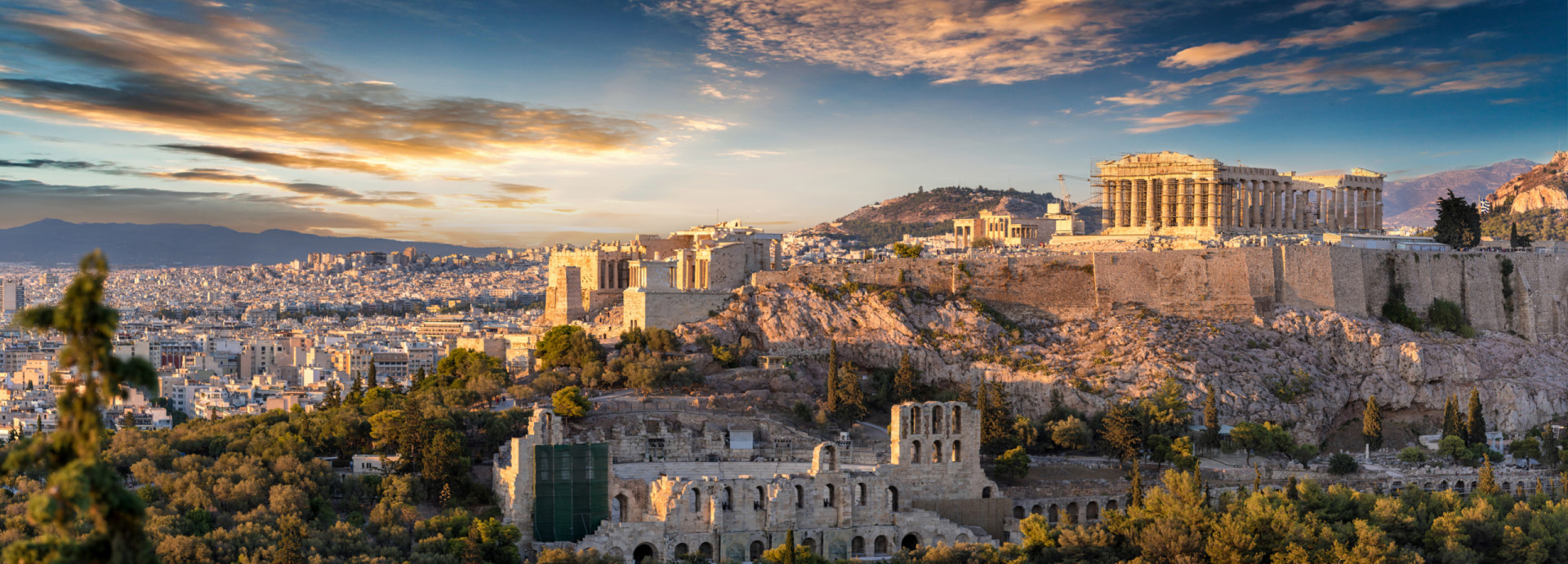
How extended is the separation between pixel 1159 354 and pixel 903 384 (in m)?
9.50

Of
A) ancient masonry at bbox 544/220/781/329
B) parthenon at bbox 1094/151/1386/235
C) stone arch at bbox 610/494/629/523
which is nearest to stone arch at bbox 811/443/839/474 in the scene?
stone arch at bbox 610/494/629/523

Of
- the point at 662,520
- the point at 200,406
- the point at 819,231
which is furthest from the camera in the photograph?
the point at 819,231

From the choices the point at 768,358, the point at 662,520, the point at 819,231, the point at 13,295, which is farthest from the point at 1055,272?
the point at 13,295

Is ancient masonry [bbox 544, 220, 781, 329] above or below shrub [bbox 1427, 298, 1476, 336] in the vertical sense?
above

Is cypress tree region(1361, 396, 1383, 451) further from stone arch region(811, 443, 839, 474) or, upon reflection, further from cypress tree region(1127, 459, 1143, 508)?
stone arch region(811, 443, 839, 474)

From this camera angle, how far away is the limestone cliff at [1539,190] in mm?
90625

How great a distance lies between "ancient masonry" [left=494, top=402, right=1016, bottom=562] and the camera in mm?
30922

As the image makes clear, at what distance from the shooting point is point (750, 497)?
31.4 m

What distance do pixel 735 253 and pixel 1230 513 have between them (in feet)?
86.6

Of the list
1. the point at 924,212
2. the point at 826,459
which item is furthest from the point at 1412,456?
the point at 924,212

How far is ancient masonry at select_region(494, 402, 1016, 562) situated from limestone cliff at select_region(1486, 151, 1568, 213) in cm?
7433

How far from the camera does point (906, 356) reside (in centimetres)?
4597

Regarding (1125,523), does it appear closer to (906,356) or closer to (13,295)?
(906,356)

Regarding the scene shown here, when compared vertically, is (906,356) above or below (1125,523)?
above
